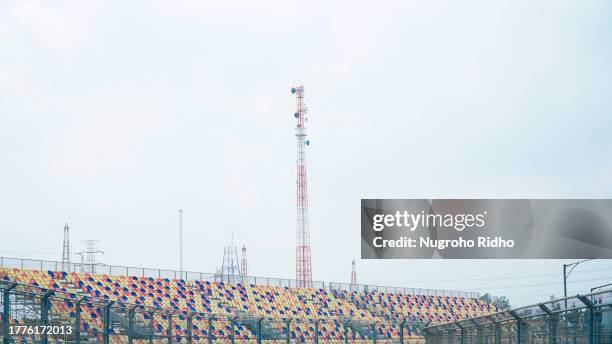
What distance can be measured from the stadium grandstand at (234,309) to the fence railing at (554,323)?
11788 mm

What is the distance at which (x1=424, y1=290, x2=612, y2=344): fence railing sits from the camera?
18.2 metres

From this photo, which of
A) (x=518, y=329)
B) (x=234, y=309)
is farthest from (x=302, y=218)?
(x=518, y=329)

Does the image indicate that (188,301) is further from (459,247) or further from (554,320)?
(554,320)

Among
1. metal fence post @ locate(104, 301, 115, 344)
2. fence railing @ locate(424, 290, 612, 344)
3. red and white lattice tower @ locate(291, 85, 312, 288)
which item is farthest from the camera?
red and white lattice tower @ locate(291, 85, 312, 288)

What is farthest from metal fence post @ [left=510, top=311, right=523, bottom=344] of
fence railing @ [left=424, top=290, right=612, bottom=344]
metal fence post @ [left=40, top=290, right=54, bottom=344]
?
metal fence post @ [left=40, top=290, right=54, bottom=344]

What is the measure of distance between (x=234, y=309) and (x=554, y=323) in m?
47.2

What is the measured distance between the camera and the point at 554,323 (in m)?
20.8

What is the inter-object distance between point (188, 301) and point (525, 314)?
44.1m

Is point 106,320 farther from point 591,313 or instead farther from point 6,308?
point 591,313

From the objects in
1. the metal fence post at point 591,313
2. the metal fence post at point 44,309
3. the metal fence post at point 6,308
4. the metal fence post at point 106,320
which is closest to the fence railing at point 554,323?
the metal fence post at point 591,313

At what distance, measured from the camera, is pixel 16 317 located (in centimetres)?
3397

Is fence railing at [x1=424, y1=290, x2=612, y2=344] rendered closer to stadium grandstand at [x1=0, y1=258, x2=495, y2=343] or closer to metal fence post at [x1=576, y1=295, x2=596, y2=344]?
metal fence post at [x1=576, y1=295, x2=596, y2=344]

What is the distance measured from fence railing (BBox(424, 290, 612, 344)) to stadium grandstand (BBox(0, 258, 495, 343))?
11.8 meters

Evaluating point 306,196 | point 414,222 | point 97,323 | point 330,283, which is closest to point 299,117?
point 306,196
